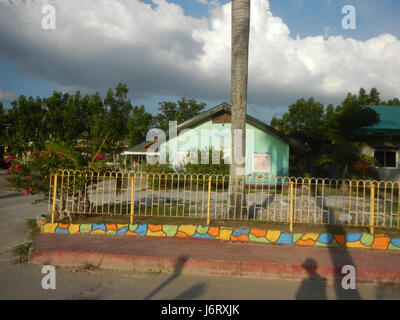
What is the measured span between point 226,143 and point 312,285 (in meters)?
11.8

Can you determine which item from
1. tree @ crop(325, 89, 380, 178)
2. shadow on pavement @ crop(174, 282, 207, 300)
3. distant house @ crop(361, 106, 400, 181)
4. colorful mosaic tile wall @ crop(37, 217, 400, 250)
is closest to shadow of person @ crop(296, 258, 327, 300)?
colorful mosaic tile wall @ crop(37, 217, 400, 250)

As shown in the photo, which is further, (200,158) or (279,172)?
(279,172)

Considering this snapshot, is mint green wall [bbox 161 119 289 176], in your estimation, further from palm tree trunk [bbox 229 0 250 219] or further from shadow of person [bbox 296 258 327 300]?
shadow of person [bbox 296 258 327 300]

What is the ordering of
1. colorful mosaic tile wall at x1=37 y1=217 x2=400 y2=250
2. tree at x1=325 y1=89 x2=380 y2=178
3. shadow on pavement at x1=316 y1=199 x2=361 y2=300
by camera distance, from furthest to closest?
tree at x1=325 y1=89 x2=380 y2=178
colorful mosaic tile wall at x1=37 y1=217 x2=400 y2=250
shadow on pavement at x1=316 y1=199 x2=361 y2=300

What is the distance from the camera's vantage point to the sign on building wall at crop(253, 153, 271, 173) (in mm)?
15555

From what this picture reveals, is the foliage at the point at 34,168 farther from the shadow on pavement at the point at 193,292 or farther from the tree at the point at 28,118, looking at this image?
the tree at the point at 28,118

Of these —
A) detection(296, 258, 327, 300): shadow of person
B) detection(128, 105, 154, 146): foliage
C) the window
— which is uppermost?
detection(128, 105, 154, 146): foliage

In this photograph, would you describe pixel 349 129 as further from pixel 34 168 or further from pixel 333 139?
pixel 34 168
